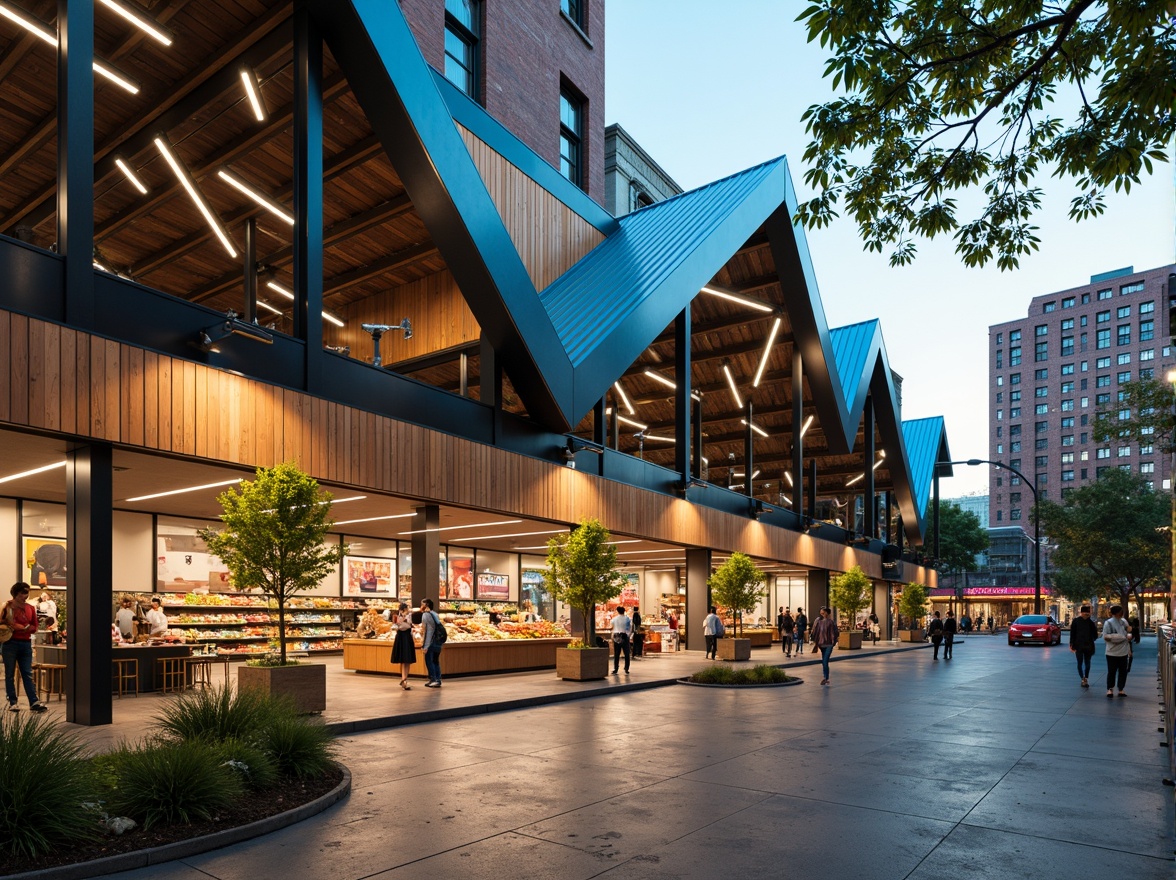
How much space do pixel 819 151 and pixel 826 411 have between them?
28.6 metres

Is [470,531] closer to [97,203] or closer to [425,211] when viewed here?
[425,211]

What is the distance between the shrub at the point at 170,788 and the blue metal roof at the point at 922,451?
50.2m

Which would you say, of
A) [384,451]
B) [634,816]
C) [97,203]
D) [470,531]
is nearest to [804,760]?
[634,816]

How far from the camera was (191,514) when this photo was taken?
20797 millimetres

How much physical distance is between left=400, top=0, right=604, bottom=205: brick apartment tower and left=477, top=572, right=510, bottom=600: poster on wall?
14062 millimetres

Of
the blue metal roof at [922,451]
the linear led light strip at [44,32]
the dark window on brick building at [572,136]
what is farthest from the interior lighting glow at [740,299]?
the blue metal roof at [922,451]

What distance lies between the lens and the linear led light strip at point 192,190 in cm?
1691

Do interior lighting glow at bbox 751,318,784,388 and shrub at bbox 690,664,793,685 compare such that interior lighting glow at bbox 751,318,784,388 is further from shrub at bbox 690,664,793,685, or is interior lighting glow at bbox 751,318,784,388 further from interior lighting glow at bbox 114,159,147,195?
interior lighting glow at bbox 114,159,147,195

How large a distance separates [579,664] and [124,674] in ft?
27.9

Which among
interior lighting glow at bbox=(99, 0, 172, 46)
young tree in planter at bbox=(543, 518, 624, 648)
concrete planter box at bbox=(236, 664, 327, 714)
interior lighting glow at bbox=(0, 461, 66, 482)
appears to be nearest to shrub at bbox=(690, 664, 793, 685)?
young tree in planter at bbox=(543, 518, 624, 648)

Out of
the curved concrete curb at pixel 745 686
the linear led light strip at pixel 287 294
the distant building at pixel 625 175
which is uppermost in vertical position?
the distant building at pixel 625 175

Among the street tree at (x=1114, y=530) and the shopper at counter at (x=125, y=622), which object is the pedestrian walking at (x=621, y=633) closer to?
the shopper at counter at (x=125, y=622)

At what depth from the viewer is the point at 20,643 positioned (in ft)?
38.7

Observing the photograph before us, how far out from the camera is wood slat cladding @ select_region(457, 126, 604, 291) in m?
20.3
